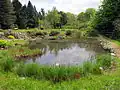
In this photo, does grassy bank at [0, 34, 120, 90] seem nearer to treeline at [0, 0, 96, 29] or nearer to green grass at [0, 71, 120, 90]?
green grass at [0, 71, 120, 90]

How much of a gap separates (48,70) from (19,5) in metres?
45.2

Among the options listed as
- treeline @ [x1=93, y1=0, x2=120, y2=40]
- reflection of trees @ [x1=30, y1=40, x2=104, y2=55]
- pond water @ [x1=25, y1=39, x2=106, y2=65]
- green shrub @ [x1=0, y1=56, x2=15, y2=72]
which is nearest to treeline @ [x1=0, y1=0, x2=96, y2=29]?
treeline @ [x1=93, y1=0, x2=120, y2=40]

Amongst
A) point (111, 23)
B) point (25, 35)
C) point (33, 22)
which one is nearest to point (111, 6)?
point (111, 23)

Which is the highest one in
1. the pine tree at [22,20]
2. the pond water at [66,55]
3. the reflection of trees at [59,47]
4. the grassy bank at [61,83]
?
the pine tree at [22,20]

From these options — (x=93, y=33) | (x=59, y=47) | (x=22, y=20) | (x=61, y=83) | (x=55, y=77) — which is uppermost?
(x=22, y=20)

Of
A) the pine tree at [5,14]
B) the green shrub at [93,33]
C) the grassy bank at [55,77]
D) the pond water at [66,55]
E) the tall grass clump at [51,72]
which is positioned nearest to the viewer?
the grassy bank at [55,77]

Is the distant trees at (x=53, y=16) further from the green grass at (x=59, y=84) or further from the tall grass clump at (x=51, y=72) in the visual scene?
the green grass at (x=59, y=84)

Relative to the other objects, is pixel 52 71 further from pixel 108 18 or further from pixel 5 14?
pixel 5 14

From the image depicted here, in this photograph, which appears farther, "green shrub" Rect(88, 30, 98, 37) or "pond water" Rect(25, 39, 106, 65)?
"green shrub" Rect(88, 30, 98, 37)

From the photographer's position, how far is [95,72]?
33.9ft

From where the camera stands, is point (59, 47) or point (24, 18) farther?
point (24, 18)

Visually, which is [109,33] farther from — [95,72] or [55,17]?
[55,17]

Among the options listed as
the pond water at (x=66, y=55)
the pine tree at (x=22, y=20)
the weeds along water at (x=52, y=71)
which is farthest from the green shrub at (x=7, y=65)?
the pine tree at (x=22, y=20)

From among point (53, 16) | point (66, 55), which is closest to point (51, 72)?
point (66, 55)
